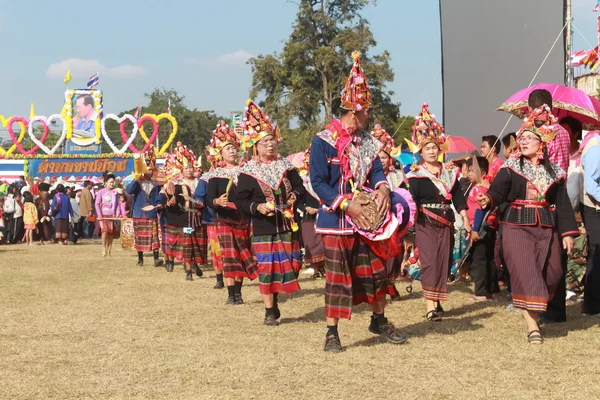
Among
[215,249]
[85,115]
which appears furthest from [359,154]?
[85,115]

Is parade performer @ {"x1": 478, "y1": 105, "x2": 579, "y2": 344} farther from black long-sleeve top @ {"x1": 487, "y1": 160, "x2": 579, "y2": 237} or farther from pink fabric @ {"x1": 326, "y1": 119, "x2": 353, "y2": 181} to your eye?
pink fabric @ {"x1": 326, "y1": 119, "x2": 353, "y2": 181}

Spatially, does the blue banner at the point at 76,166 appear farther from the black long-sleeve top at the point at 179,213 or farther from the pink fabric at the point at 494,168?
the pink fabric at the point at 494,168

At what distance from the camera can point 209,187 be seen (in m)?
9.90

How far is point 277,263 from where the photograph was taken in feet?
26.2

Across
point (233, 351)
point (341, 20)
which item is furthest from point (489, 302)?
point (341, 20)

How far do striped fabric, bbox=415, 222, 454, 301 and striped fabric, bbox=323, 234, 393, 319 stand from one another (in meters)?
1.47

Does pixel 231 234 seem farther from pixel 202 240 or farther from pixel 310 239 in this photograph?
pixel 202 240

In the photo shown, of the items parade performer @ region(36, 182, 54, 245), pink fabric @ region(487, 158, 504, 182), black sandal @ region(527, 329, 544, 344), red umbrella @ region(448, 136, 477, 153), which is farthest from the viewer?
parade performer @ region(36, 182, 54, 245)

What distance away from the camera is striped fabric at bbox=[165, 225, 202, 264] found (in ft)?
43.1

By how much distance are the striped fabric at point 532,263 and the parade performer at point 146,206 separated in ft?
30.6

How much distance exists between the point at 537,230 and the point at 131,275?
864 centimetres

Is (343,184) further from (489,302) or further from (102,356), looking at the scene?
(489,302)

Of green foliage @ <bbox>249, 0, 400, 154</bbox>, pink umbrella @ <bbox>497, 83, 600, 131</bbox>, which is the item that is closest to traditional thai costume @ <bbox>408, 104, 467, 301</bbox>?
pink umbrella @ <bbox>497, 83, 600, 131</bbox>

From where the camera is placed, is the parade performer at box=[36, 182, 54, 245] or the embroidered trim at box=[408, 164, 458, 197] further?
the parade performer at box=[36, 182, 54, 245]
